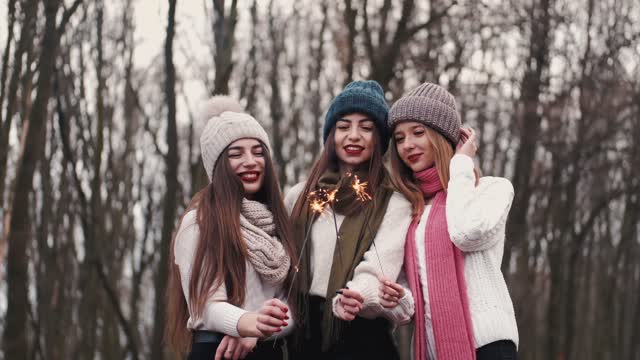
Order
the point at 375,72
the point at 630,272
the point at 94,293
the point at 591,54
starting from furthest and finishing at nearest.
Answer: the point at 630,272, the point at 591,54, the point at 94,293, the point at 375,72

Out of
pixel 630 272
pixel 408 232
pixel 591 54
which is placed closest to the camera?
pixel 408 232

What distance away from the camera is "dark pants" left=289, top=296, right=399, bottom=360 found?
4.62 m

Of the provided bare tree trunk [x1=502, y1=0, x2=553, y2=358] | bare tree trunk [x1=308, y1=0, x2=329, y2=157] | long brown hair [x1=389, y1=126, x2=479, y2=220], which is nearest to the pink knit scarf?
long brown hair [x1=389, y1=126, x2=479, y2=220]

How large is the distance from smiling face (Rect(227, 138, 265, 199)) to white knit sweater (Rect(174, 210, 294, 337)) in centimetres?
34

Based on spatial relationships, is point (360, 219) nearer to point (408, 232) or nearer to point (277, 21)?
point (408, 232)

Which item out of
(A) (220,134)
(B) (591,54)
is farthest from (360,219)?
(B) (591,54)

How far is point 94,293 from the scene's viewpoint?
13.8 m

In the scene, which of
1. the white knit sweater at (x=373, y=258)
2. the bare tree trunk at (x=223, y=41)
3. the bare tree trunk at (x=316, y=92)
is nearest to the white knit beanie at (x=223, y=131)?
the white knit sweater at (x=373, y=258)

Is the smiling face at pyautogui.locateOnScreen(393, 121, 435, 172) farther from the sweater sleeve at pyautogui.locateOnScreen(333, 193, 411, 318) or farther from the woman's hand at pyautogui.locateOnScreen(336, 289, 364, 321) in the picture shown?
the woman's hand at pyautogui.locateOnScreen(336, 289, 364, 321)

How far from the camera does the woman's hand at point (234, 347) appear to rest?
4.47m

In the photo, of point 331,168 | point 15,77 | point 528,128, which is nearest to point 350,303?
point 331,168

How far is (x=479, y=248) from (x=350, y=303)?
808 mm

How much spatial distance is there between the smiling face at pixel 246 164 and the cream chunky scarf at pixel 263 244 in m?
0.13

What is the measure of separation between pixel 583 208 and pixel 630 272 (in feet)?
6.21
